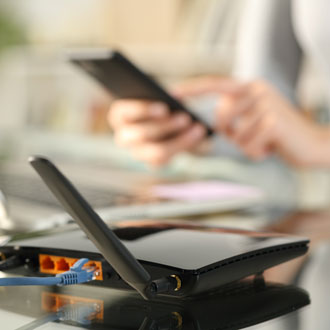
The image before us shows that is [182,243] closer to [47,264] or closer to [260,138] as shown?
[47,264]

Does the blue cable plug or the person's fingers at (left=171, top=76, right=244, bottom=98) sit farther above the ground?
the person's fingers at (left=171, top=76, right=244, bottom=98)

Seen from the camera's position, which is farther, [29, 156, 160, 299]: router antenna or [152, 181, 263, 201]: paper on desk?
[152, 181, 263, 201]: paper on desk

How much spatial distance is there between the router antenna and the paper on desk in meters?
0.48

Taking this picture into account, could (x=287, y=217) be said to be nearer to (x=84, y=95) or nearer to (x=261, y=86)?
(x=261, y=86)

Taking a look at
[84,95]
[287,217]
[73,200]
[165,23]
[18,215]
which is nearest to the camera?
[73,200]

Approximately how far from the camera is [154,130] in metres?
1.09

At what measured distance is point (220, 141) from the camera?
1.41 meters

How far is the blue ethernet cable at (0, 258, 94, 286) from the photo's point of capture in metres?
0.38

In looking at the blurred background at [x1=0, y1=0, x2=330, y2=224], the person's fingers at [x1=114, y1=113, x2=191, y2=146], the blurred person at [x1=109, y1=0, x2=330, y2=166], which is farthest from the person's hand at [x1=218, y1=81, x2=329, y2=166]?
the blurred background at [x1=0, y1=0, x2=330, y2=224]

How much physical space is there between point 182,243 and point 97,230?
9cm

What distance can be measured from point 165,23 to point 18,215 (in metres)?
2.52

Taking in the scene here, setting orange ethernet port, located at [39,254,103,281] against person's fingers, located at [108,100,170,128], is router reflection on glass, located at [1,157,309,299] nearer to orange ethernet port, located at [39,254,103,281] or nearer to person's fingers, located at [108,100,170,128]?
orange ethernet port, located at [39,254,103,281]

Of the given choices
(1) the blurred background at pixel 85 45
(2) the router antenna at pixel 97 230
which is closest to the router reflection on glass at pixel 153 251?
(2) the router antenna at pixel 97 230

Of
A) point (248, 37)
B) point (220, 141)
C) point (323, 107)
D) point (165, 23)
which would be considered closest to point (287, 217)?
point (220, 141)
